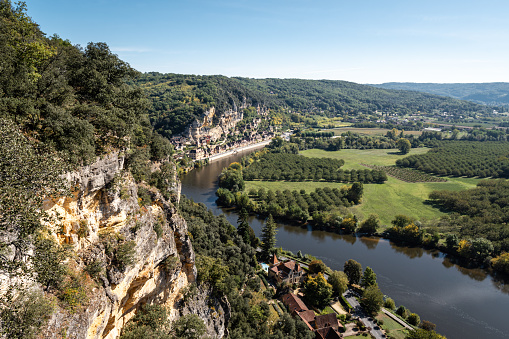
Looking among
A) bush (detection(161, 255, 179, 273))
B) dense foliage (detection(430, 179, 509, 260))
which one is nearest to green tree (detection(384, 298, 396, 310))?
dense foliage (detection(430, 179, 509, 260))

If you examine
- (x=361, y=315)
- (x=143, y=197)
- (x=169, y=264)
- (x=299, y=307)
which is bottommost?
(x=361, y=315)

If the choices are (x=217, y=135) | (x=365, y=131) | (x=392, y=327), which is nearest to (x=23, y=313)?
(x=392, y=327)

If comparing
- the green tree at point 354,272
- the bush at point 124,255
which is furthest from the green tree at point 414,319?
the bush at point 124,255

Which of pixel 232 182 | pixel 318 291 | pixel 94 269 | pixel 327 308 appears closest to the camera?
pixel 94 269

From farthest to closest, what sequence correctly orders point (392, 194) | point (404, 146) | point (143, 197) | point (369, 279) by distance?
point (404, 146) → point (392, 194) → point (369, 279) → point (143, 197)

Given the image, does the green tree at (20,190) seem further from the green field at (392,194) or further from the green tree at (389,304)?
the green field at (392,194)

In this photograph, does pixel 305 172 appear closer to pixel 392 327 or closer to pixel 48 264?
pixel 392 327

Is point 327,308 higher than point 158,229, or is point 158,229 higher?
point 158,229

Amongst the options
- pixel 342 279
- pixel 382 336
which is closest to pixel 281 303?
pixel 342 279
